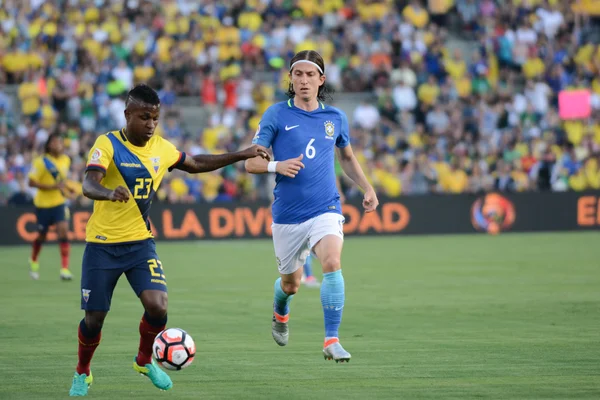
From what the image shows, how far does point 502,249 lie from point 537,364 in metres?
13.9

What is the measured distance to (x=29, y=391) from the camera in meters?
7.84

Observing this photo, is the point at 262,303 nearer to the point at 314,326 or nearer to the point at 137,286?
the point at 314,326

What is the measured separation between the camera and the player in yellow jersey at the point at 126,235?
7.70m

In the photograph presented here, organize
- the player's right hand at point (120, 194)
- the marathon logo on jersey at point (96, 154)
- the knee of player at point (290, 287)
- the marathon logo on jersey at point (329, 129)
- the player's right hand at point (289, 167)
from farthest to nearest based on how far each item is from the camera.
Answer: the knee of player at point (290, 287)
the marathon logo on jersey at point (329, 129)
the player's right hand at point (289, 167)
the marathon logo on jersey at point (96, 154)
the player's right hand at point (120, 194)

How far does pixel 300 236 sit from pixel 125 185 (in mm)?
2107

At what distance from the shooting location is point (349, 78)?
30594mm

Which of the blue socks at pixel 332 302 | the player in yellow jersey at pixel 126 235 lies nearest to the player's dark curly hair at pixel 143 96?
the player in yellow jersey at pixel 126 235

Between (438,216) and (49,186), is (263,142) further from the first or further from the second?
(438,216)

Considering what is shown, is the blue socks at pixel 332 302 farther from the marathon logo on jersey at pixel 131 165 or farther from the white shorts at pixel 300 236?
the marathon logo on jersey at pixel 131 165

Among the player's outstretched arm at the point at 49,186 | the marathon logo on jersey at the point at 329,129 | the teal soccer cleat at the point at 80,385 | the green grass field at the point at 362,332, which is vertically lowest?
the green grass field at the point at 362,332

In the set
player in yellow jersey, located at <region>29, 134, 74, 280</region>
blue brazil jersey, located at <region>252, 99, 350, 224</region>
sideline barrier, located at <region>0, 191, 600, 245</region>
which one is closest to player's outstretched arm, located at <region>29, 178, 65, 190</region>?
player in yellow jersey, located at <region>29, 134, 74, 280</region>

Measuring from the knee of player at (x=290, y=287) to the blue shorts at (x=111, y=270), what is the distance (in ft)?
7.13

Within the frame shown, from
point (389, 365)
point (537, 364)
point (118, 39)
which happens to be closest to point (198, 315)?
point (389, 365)

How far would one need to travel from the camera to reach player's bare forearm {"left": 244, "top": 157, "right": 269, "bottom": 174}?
8.98 m
